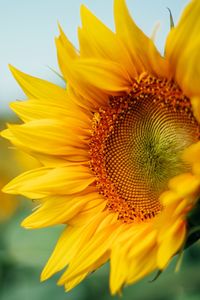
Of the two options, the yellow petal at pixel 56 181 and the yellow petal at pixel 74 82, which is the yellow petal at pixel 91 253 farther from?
the yellow petal at pixel 74 82

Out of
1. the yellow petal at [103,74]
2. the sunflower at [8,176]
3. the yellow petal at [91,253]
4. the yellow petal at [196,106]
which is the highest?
the yellow petal at [103,74]

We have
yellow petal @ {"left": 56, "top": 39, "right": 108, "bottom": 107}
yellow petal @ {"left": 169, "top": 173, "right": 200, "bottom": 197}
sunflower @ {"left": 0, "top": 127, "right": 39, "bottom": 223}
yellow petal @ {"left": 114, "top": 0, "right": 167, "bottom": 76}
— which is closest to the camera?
yellow petal @ {"left": 169, "top": 173, "right": 200, "bottom": 197}

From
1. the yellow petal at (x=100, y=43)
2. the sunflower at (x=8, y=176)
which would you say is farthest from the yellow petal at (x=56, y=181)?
the sunflower at (x=8, y=176)

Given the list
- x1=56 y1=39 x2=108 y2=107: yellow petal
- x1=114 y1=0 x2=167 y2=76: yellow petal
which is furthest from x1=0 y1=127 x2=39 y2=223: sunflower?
x1=114 y1=0 x2=167 y2=76: yellow petal

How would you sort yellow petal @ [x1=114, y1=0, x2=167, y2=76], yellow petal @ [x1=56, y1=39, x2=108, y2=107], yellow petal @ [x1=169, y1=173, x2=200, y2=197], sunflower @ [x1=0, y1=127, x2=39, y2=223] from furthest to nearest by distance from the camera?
sunflower @ [x1=0, y1=127, x2=39, y2=223]
yellow petal @ [x1=56, y1=39, x2=108, y2=107]
yellow petal @ [x1=114, y1=0, x2=167, y2=76]
yellow petal @ [x1=169, y1=173, x2=200, y2=197]

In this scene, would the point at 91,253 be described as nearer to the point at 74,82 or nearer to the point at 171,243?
the point at 171,243

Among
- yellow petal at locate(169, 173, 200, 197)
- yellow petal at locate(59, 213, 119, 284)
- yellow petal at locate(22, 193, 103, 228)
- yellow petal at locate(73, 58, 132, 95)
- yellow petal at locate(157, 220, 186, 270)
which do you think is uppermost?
yellow petal at locate(73, 58, 132, 95)

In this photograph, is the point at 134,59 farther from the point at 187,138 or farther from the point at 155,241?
the point at 155,241

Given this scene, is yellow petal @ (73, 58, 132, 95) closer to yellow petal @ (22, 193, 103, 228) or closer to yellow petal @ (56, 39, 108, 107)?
yellow petal @ (56, 39, 108, 107)

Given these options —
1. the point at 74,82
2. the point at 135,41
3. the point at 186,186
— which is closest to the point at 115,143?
the point at 74,82
